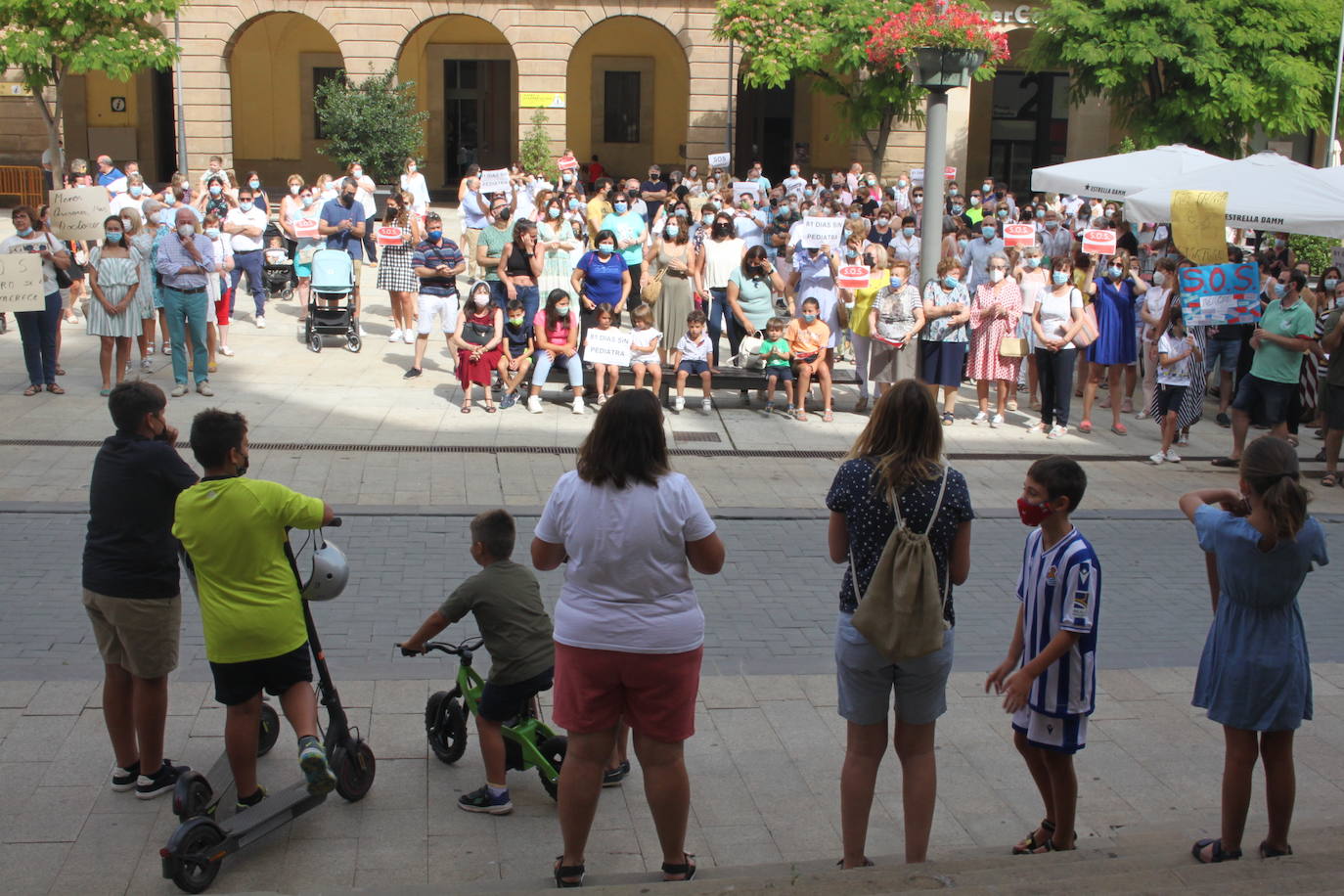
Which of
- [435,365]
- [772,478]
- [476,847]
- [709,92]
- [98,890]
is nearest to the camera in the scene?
[98,890]

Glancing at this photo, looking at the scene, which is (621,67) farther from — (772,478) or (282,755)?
(282,755)

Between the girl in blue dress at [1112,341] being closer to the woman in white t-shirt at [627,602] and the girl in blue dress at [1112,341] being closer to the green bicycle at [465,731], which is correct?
the green bicycle at [465,731]

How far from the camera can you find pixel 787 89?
130 ft

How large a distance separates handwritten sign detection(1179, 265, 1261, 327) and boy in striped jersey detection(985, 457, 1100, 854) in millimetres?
8443

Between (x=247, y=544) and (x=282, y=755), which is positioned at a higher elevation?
(x=247, y=544)

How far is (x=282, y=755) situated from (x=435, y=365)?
34.1ft

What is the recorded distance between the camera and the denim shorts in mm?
4668

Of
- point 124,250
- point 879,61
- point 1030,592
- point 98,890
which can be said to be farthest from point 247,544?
point 879,61

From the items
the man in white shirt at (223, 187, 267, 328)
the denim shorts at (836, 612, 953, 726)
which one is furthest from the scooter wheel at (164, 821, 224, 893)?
the man in white shirt at (223, 187, 267, 328)

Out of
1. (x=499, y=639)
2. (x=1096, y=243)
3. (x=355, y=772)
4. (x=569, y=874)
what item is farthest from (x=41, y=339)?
(x=569, y=874)

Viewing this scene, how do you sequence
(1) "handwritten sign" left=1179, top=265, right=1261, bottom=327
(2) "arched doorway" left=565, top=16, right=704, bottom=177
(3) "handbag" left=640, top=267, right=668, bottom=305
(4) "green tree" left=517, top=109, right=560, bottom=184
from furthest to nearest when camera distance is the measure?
(2) "arched doorway" left=565, top=16, right=704, bottom=177, (4) "green tree" left=517, top=109, right=560, bottom=184, (3) "handbag" left=640, top=267, right=668, bottom=305, (1) "handwritten sign" left=1179, top=265, right=1261, bottom=327

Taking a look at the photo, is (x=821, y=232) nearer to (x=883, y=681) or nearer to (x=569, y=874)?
(x=883, y=681)

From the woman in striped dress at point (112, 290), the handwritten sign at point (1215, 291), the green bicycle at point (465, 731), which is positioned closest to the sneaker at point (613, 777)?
the green bicycle at point (465, 731)

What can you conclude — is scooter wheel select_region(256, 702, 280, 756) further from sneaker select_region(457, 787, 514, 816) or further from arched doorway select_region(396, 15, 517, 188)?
arched doorway select_region(396, 15, 517, 188)
